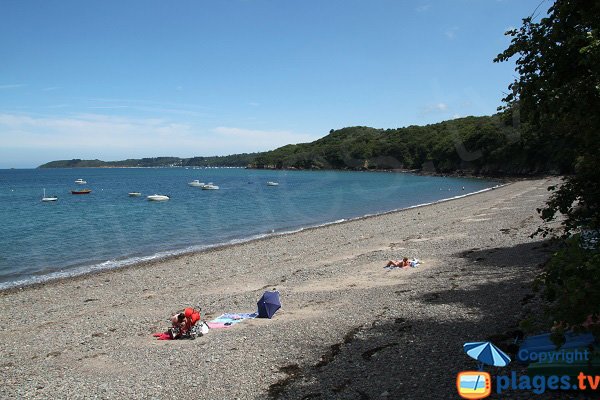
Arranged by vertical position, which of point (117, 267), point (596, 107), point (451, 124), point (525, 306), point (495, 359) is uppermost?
point (451, 124)

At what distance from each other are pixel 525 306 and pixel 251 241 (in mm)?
21727

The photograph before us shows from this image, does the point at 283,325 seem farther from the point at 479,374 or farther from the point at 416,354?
the point at 479,374

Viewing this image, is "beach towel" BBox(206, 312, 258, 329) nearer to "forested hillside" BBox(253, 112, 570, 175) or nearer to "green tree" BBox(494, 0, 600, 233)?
"green tree" BBox(494, 0, 600, 233)

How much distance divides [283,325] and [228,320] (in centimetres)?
183

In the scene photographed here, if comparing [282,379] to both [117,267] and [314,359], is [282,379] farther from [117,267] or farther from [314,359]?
[117,267]

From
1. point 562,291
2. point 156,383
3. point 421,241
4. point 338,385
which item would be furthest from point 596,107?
point 421,241

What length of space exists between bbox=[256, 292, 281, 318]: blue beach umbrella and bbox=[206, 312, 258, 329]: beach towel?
0.33m

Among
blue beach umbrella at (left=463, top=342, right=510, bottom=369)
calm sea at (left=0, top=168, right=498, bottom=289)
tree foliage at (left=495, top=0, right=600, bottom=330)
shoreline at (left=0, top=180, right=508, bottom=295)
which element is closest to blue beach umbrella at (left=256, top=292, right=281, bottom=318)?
blue beach umbrella at (left=463, top=342, right=510, bottom=369)

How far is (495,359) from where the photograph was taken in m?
6.03

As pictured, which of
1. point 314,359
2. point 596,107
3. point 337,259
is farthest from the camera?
point 337,259

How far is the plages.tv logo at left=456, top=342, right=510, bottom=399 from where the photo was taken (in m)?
6.07

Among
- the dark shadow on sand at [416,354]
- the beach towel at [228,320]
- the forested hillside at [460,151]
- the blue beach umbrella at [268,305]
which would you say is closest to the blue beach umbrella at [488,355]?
the dark shadow on sand at [416,354]

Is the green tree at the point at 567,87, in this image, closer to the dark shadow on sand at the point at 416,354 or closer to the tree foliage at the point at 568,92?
the tree foliage at the point at 568,92

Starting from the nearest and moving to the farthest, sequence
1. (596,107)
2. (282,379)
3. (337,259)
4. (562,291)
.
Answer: (562,291) < (596,107) < (282,379) < (337,259)
